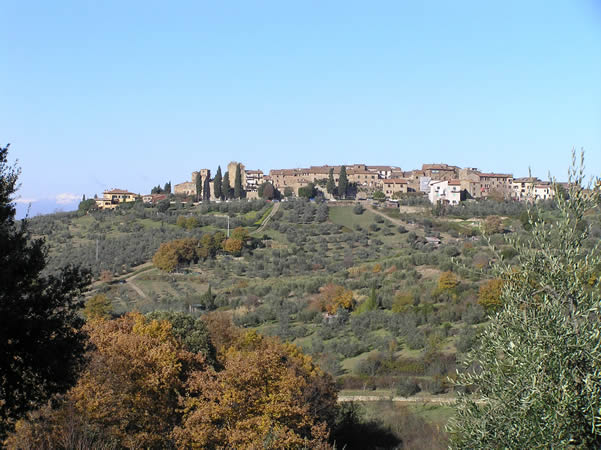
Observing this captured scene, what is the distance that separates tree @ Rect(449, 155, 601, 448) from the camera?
617cm

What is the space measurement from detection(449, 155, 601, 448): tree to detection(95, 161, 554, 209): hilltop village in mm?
65653

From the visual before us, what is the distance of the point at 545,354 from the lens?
6234 millimetres

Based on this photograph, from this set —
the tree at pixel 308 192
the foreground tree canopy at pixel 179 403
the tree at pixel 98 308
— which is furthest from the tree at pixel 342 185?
the foreground tree canopy at pixel 179 403

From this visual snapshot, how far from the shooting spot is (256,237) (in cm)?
5878

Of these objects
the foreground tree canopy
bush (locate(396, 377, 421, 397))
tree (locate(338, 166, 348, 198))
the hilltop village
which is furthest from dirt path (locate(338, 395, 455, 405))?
tree (locate(338, 166, 348, 198))

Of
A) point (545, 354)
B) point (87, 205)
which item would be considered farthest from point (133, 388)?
point (87, 205)

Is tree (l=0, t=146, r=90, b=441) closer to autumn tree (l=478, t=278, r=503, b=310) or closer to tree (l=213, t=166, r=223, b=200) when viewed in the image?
autumn tree (l=478, t=278, r=503, b=310)

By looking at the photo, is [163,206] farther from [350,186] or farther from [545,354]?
[545,354]

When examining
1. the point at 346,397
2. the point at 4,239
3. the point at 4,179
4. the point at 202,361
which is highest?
the point at 4,179

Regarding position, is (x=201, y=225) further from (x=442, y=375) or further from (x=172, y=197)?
(x=442, y=375)

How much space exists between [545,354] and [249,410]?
9020mm

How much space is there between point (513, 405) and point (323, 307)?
3001 centimetres

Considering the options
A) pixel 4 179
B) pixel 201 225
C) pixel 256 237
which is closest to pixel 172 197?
pixel 201 225

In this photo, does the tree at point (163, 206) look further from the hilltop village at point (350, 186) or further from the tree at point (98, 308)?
the tree at point (98, 308)
